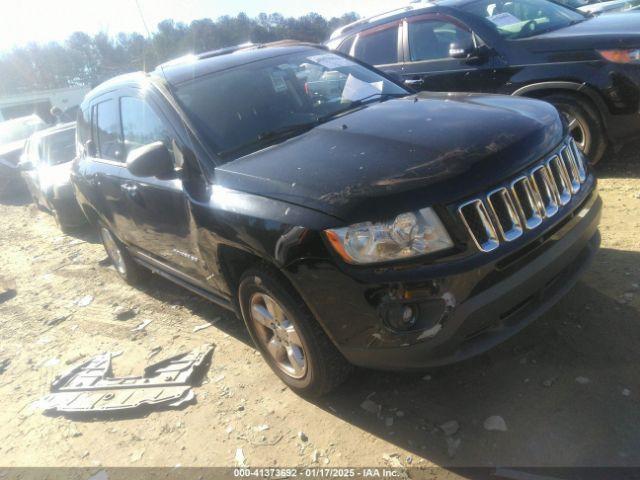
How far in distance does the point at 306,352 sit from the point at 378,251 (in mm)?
748

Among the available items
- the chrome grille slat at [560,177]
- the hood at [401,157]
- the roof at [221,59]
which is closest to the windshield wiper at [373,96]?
the hood at [401,157]

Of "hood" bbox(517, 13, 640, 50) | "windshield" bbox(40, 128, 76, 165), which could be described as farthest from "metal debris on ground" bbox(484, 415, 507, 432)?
"windshield" bbox(40, 128, 76, 165)

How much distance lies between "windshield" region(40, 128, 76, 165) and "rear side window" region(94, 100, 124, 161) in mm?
4089

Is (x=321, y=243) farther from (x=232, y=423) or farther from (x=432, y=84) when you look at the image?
(x=432, y=84)

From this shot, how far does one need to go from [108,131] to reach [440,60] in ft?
11.3

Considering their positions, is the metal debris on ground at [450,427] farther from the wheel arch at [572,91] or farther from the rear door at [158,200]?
the wheel arch at [572,91]

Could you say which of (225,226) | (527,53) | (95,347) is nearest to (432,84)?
(527,53)

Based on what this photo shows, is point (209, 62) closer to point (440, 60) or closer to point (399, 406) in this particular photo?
point (399, 406)

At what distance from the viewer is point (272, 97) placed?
3.39 metres

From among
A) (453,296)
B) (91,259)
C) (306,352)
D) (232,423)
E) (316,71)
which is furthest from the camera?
(91,259)

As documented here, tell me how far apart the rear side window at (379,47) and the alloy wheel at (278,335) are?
4.17 meters

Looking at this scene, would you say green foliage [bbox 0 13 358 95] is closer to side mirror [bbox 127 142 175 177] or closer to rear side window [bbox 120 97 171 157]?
rear side window [bbox 120 97 171 157]

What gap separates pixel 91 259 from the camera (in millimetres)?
6520

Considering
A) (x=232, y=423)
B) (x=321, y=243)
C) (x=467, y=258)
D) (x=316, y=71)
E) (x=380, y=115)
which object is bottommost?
(x=232, y=423)
